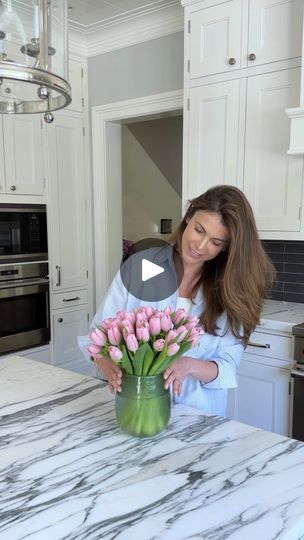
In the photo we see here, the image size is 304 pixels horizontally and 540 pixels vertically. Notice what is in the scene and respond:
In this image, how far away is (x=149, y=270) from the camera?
1.36 m

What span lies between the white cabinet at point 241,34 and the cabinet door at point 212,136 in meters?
0.12

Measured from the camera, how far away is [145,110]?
3.05 metres

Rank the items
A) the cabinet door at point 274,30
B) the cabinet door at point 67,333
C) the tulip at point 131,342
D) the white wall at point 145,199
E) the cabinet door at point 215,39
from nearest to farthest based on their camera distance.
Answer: the tulip at point 131,342 → the cabinet door at point 274,30 → the cabinet door at point 215,39 → the cabinet door at point 67,333 → the white wall at point 145,199

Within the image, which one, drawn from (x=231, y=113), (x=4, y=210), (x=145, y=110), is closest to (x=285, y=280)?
(x=231, y=113)

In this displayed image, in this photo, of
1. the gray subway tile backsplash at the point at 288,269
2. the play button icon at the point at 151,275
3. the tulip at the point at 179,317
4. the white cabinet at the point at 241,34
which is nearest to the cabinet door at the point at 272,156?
the white cabinet at the point at 241,34

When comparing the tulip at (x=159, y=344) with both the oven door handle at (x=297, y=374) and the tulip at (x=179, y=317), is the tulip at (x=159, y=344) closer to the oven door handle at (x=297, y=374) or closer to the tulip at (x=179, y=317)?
the tulip at (x=179, y=317)

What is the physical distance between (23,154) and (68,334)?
1.35m

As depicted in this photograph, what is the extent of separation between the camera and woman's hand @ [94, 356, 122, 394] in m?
0.98

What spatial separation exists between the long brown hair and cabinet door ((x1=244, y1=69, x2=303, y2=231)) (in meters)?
1.03

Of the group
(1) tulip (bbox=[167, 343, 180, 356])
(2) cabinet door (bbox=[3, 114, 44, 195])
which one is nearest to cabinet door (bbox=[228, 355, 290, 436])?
(1) tulip (bbox=[167, 343, 180, 356])

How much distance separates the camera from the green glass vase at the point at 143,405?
3.14 ft

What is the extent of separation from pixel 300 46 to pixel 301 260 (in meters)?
1.13

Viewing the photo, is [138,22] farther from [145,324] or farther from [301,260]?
[145,324]

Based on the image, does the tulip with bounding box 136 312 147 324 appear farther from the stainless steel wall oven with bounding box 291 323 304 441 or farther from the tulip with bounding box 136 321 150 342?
the stainless steel wall oven with bounding box 291 323 304 441
